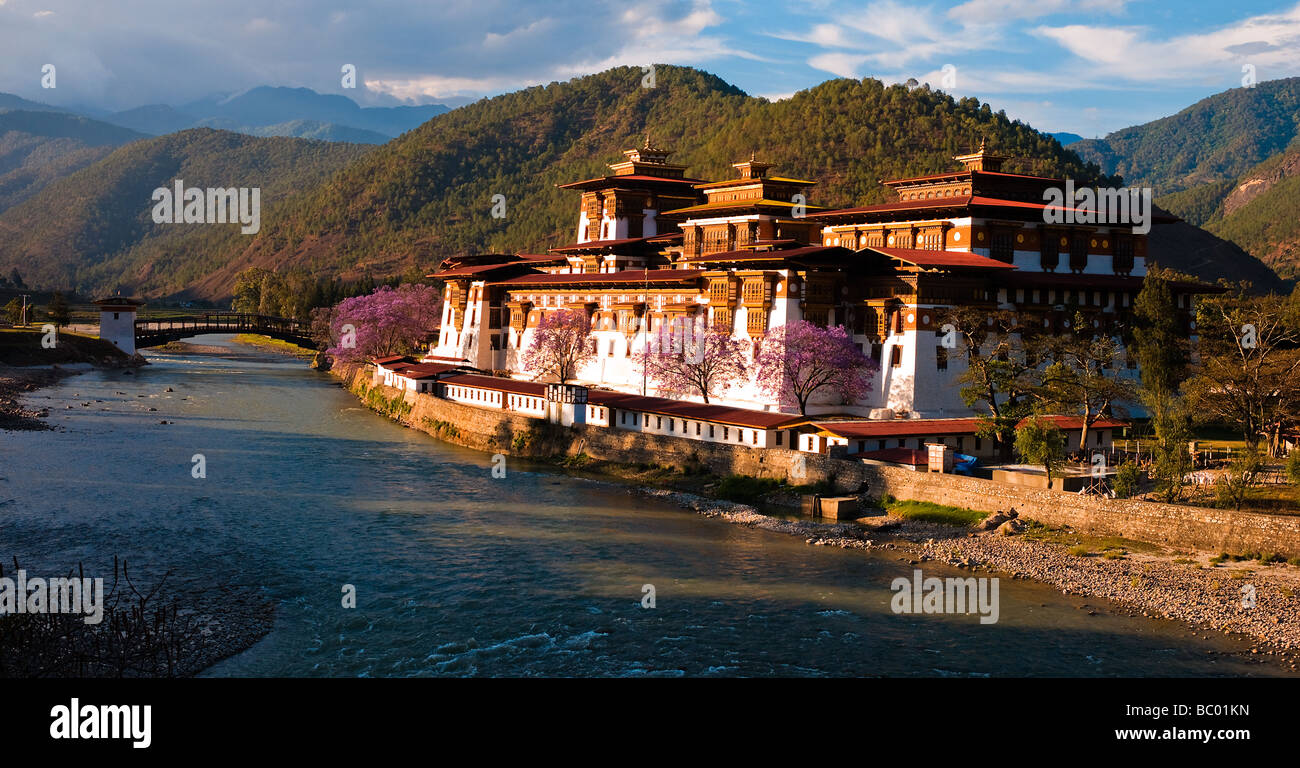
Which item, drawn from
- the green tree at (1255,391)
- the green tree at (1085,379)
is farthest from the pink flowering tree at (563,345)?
the green tree at (1255,391)

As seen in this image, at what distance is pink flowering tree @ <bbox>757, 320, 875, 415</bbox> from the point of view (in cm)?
6656

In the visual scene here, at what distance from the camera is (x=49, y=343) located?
402ft

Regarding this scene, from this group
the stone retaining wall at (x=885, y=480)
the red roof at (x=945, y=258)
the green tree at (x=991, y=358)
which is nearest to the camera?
the stone retaining wall at (x=885, y=480)

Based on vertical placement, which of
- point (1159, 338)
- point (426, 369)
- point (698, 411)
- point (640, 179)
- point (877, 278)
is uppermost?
point (640, 179)

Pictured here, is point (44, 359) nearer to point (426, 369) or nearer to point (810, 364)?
point (426, 369)

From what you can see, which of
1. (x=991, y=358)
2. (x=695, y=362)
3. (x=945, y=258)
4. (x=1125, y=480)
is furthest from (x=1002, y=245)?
(x=1125, y=480)

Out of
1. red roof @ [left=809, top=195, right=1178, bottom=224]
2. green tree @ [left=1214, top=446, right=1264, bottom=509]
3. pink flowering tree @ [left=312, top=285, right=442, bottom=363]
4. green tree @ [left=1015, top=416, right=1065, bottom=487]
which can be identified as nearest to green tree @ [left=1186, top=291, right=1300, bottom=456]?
green tree @ [left=1214, top=446, right=1264, bottom=509]

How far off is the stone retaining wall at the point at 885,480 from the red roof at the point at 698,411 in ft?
5.94

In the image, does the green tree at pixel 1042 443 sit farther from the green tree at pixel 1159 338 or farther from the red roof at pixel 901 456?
the green tree at pixel 1159 338

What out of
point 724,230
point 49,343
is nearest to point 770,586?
point 724,230

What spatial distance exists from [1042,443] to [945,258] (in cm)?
2229

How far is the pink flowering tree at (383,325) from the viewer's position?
120 m

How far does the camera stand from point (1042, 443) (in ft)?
161

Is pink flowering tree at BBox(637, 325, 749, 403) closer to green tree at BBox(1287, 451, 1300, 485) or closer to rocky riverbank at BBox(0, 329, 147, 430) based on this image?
green tree at BBox(1287, 451, 1300, 485)
